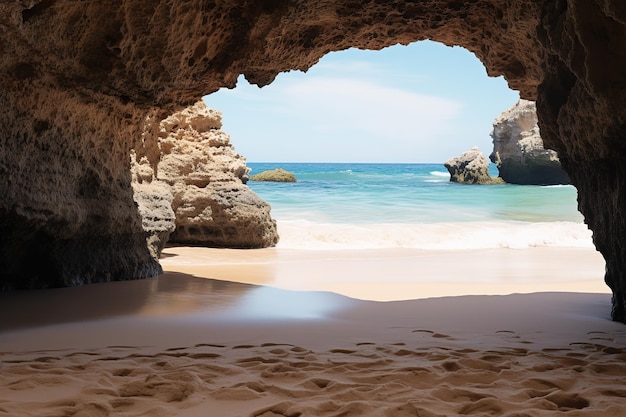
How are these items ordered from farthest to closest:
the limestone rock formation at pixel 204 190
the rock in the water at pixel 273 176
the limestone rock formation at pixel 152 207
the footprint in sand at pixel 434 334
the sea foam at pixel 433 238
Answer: the rock in the water at pixel 273 176
the sea foam at pixel 433 238
the limestone rock formation at pixel 204 190
the limestone rock formation at pixel 152 207
the footprint in sand at pixel 434 334

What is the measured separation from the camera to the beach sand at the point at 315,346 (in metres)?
2.83

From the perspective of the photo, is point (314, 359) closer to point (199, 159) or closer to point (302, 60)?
point (302, 60)

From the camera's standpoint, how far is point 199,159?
1154cm


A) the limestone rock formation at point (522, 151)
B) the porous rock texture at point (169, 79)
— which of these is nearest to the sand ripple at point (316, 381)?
the porous rock texture at point (169, 79)

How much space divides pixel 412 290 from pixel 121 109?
3.76m

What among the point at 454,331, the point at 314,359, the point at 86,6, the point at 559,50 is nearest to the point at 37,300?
the point at 86,6

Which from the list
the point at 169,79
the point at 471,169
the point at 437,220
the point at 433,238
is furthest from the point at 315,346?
the point at 471,169

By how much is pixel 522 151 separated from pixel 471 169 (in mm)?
3965

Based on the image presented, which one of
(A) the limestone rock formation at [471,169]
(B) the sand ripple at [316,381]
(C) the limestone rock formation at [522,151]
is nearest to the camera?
(B) the sand ripple at [316,381]

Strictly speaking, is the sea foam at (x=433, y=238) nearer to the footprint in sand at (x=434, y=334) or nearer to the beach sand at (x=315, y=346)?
the beach sand at (x=315, y=346)

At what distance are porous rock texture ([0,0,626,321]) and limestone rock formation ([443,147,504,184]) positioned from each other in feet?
94.9

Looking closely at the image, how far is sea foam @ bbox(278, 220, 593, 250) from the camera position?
1235cm

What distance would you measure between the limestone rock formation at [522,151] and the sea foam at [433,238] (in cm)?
1887

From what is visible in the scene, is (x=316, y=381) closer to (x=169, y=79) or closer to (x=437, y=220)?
(x=169, y=79)
